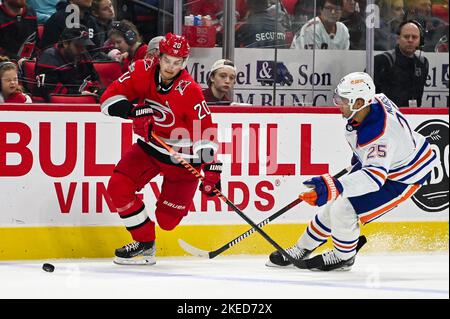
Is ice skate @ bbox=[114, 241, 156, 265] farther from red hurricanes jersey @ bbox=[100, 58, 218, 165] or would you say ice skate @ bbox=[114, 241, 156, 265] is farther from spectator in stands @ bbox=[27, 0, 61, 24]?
spectator in stands @ bbox=[27, 0, 61, 24]

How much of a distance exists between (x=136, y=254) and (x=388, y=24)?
2.05 metres

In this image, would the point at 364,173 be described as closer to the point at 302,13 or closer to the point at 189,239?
the point at 189,239

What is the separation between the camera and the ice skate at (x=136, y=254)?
618 centimetres

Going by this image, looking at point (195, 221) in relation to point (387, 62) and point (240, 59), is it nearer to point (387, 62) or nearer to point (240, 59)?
point (240, 59)

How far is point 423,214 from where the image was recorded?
6.78 m

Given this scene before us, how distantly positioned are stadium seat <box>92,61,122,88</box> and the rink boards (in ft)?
0.99

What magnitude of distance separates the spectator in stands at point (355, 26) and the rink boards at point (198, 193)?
0.57 metres

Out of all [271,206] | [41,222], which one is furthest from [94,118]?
[271,206]

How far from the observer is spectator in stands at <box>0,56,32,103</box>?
20.8 ft

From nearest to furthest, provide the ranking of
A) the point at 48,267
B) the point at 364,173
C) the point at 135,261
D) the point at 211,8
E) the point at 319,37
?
the point at 364,173 → the point at 48,267 → the point at 135,261 → the point at 211,8 → the point at 319,37

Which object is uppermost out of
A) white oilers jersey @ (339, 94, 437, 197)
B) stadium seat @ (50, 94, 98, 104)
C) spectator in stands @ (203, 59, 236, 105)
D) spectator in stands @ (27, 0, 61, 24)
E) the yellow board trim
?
spectator in stands @ (27, 0, 61, 24)

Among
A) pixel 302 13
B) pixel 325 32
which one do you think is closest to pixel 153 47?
pixel 302 13

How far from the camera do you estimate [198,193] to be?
6.50 metres

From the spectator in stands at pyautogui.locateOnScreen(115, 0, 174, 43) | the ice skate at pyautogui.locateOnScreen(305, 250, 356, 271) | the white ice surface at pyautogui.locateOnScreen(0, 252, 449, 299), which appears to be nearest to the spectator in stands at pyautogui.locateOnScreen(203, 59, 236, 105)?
the spectator in stands at pyautogui.locateOnScreen(115, 0, 174, 43)
